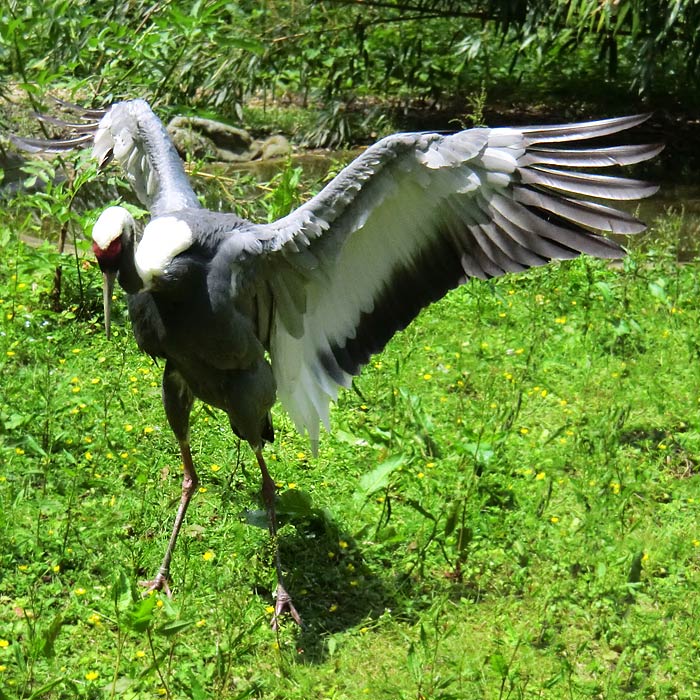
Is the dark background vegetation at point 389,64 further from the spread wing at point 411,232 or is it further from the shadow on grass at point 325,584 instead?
the shadow on grass at point 325,584

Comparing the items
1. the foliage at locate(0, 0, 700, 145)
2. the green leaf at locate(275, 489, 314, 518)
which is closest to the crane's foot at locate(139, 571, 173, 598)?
the green leaf at locate(275, 489, 314, 518)

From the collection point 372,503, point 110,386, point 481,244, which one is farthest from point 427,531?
point 110,386

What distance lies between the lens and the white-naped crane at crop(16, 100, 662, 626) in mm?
3752

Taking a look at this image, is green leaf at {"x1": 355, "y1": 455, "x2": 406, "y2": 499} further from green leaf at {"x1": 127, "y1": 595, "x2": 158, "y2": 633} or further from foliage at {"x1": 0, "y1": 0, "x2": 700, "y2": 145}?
foliage at {"x1": 0, "y1": 0, "x2": 700, "y2": 145}

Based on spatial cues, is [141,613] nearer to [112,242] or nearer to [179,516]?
[179,516]

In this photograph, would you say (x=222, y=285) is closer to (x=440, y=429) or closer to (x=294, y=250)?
(x=294, y=250)

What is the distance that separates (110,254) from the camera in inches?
152

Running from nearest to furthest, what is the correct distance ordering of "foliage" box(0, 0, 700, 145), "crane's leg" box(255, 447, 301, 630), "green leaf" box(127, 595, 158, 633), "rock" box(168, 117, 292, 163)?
"green leaf" box(127, 595, 158, 633)
"crane's leg" box(255, 447, 301, 630)
"foliage" box(0, 0, 700, 145)
"rock" box(168, 117, 292, 163)

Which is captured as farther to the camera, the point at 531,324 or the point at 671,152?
the point at 671,152

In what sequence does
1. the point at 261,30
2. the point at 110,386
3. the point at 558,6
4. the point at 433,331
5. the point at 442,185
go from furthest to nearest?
1. the point at 261,30
2. the point at 558,6
3. the point at 433,331
4. the point at 110,386
5. the point at 442,185

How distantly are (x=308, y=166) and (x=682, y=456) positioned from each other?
5.86 meters

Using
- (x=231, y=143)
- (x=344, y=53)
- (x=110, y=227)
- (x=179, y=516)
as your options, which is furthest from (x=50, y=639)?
(x=344, y=53)

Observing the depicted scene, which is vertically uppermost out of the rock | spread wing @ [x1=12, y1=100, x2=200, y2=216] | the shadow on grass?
spread wing @ [x1=12, y1=100, x2=200, y2=216]

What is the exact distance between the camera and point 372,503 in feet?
15.3
